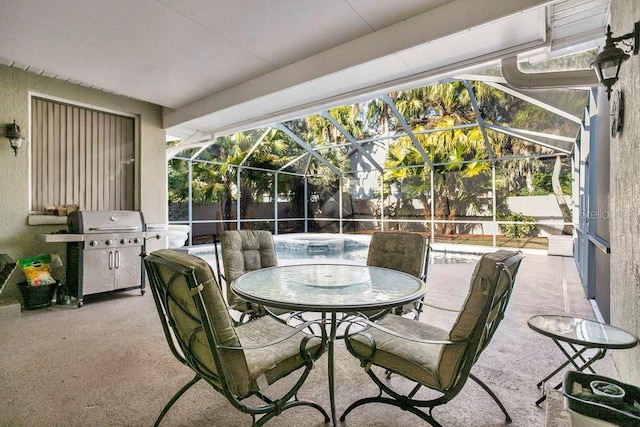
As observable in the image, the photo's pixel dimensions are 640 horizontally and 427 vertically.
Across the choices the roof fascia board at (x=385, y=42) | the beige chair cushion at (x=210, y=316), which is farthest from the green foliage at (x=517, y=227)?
the beige chair cushion at (x=210, y=316)

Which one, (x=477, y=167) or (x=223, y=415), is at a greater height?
(x=477, y=167)

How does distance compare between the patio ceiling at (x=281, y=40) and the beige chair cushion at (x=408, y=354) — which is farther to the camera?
the patio ceiling at (x=281, y=40)

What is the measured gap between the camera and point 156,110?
551cm

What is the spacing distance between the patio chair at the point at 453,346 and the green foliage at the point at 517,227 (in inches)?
340

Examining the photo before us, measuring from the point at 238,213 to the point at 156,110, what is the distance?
18.9 feet

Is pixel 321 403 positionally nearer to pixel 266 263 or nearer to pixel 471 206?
pixel 266 263

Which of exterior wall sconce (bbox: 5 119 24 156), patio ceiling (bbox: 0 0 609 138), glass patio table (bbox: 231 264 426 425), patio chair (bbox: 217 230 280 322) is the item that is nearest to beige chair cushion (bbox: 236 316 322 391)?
glass patio table (bbox: 231 264 426 425)

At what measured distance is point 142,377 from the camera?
2.32 m

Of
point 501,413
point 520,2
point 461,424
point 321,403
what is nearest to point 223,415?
point 321,403

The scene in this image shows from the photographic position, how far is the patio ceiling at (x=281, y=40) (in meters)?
2.65

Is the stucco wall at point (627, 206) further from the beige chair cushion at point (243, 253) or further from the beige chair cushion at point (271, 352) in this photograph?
the beige chair cushion at point (243, 253)

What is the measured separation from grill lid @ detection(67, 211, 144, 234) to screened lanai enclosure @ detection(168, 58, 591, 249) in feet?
7.00

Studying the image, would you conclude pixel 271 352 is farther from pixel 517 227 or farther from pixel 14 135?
pixel 517 227

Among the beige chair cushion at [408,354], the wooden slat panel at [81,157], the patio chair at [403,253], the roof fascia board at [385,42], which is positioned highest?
the roof fascia board at [385,42]
